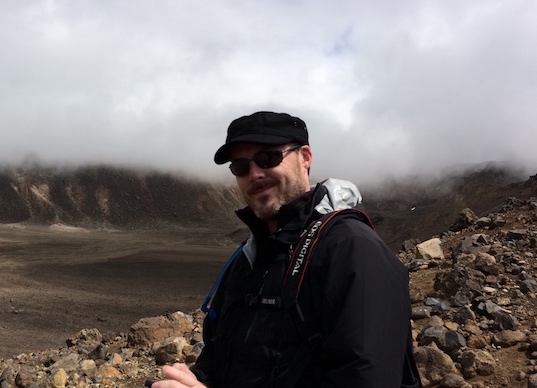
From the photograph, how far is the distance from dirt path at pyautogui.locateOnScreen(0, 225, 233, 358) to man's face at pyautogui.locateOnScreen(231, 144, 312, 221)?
590 inches

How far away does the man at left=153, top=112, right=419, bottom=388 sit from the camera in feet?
4.39

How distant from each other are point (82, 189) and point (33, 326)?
201 feet

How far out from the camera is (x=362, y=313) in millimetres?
1328

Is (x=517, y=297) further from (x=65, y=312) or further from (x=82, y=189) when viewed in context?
(x=82, y=189)

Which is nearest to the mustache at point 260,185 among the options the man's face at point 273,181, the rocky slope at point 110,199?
the man's face at point 273,181

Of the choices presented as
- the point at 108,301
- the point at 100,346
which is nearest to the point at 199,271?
the point at 108,301

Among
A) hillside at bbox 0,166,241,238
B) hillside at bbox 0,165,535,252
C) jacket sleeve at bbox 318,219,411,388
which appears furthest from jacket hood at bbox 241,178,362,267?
hillside at bbox 0,166,241,238

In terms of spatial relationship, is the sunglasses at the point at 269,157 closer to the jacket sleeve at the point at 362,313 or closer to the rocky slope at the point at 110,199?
the jacket sleeve at the point at 362,313

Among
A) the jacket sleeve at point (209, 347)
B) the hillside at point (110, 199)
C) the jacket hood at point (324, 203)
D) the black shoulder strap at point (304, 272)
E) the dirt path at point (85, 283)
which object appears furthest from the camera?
the hillside at point (110, 199)

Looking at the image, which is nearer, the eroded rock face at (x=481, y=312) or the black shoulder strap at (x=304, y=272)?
the black shoulder strap at (x=304, y=272)

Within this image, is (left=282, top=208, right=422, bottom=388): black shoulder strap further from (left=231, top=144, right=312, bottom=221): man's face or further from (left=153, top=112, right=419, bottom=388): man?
(left=231, top=144, right=312, bottom=221): man's face

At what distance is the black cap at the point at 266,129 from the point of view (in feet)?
5.58

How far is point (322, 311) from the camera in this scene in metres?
1.43

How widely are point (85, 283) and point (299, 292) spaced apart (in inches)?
1161
